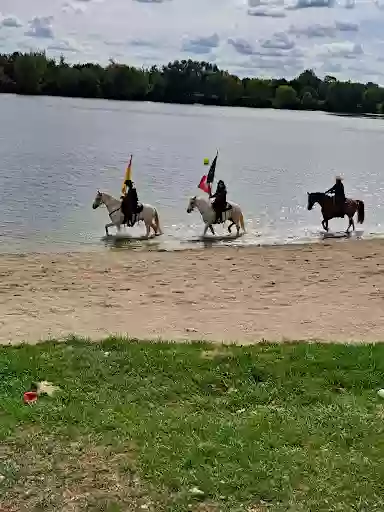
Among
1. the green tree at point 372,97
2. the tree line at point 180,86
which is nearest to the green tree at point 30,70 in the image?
the tree line at point 180,86

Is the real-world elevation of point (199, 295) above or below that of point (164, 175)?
below

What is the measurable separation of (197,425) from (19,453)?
1588mm

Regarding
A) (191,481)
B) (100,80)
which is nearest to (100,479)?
(191,481)

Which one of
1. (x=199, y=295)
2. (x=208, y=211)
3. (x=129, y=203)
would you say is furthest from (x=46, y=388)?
(x=208, y=211)

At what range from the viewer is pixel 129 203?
22906 millimetres

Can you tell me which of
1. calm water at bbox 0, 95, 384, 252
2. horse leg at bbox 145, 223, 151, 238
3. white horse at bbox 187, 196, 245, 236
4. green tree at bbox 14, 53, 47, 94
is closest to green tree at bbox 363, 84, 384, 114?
calm water at bbox 0, 95, 384, 252

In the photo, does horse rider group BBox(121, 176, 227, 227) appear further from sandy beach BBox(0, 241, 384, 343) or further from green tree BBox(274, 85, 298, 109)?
green tree BBox(274, 85, 298, 109)

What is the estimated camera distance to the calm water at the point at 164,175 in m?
25.2

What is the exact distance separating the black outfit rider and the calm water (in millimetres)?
1224

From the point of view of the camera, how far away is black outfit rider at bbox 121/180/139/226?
22.8 m

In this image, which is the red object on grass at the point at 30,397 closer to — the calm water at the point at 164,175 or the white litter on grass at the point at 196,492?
the white litter on grass at the point at 196,492

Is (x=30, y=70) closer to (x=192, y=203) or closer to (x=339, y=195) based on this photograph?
(x=339, y=195)

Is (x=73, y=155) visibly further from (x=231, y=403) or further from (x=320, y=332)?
(x=231, y=403)

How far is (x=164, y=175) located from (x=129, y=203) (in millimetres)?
20146
